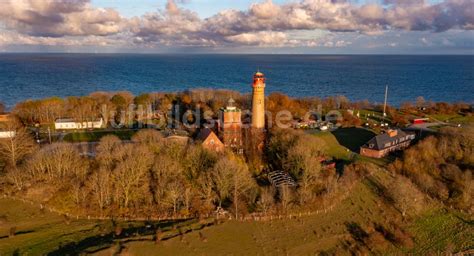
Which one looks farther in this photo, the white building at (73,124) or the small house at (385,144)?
the white building at (73,124)

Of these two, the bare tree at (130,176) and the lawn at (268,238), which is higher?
the bare tree at (130,176)

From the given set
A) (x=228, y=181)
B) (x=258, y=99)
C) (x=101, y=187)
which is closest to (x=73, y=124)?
(x=258, y=99)

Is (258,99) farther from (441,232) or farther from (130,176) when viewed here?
(441,232)

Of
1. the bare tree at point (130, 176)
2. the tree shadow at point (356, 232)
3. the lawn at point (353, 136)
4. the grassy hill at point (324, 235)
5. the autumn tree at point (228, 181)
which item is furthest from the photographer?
the lawn at point (353, 136)

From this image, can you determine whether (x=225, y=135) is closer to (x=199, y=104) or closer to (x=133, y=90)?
(x=199, y=104)

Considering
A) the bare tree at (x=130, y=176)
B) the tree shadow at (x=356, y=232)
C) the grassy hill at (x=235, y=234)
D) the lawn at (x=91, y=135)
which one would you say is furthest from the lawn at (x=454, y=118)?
the lawn at (x=91, y=135)

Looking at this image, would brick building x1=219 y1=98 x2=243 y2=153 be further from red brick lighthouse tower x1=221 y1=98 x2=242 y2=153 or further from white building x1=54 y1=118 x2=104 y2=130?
white building x1=54 y1=118 x2=104 y2=130

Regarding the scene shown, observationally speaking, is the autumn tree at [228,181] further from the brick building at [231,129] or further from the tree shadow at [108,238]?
the brick building at [231,129]

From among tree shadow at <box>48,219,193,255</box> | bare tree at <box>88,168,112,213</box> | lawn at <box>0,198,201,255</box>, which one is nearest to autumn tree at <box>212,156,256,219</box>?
lawn at <box>0,198,201,255</box>
